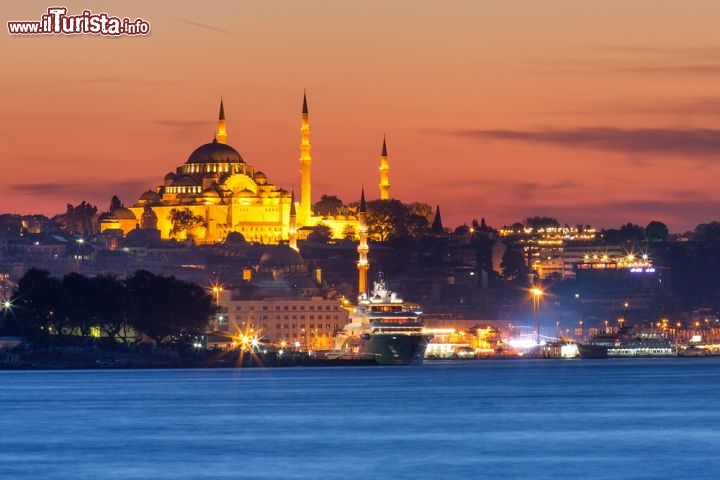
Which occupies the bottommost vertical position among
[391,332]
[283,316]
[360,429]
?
[360,429]

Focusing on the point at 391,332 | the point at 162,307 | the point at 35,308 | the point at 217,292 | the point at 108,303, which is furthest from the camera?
the point at 217,292

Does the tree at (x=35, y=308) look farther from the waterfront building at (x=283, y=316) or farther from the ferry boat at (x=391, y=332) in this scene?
the waterfront building at (x=283, y=316)

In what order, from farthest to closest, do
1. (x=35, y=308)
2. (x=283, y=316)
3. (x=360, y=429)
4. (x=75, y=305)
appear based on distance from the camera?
(x=283, y=316), (x=35, y=308), (x=75, y=305), (x=360, y=429)

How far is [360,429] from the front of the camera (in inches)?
2657

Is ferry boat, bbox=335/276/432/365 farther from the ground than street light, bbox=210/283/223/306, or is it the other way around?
street light, bbox=210/283/223/306

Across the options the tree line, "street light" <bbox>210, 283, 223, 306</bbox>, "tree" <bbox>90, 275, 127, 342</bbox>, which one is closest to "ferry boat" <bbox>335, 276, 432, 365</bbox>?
the tree line

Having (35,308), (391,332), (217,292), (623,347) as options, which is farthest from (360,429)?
(623,347)

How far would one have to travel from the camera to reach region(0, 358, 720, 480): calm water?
177 feet

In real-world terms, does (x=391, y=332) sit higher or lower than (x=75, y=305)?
lower

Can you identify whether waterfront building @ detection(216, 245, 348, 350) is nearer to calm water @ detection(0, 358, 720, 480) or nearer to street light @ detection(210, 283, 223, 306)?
street light @ detection(210, 283, 223, 306)

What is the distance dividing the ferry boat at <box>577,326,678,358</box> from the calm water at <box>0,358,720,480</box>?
6559cm

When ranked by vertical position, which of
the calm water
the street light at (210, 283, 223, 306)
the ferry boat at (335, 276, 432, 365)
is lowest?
the calm water

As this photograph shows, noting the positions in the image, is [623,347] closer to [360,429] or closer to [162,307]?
[162,307]

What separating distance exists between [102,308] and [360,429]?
223ft
